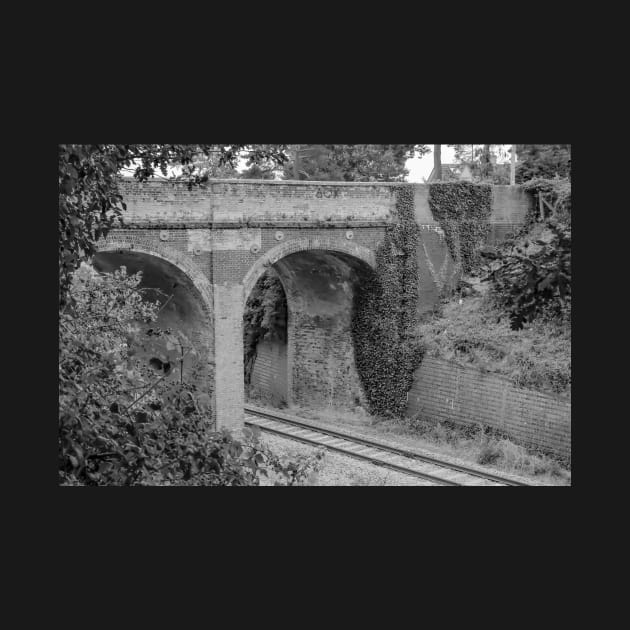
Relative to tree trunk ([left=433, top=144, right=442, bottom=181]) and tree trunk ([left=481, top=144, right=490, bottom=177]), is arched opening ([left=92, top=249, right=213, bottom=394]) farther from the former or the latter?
tree trunk ([left=481, top=144, right=490, bottom=177])

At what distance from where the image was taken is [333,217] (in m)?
18.0

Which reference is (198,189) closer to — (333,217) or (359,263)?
(333,217)

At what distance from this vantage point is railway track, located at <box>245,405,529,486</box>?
14.6 m

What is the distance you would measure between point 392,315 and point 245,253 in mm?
4106

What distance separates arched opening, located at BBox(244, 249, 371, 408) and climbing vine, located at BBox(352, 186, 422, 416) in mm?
371

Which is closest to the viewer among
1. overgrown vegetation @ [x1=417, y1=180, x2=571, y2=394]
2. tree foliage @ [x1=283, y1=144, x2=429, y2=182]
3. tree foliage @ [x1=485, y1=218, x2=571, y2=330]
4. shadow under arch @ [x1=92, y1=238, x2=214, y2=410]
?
tree foliage @ [x1=485, y1=218, x2=571, y2=330]

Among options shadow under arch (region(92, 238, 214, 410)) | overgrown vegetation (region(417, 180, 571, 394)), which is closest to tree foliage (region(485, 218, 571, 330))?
overgrown vegetation (region(417, 180, 571, 394))

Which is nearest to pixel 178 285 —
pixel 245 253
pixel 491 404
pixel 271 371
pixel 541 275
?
pixel 245 253

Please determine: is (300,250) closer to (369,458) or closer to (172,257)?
(172,257)

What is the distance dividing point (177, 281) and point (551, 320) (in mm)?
7576

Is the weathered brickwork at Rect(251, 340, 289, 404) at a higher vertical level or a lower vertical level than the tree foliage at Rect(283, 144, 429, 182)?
lower

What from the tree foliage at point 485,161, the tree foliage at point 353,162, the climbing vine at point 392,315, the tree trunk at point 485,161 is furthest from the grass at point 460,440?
the tree trunk at point 485,161

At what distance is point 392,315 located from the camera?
Result: 19.2m

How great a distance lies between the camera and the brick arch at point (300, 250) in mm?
17141
